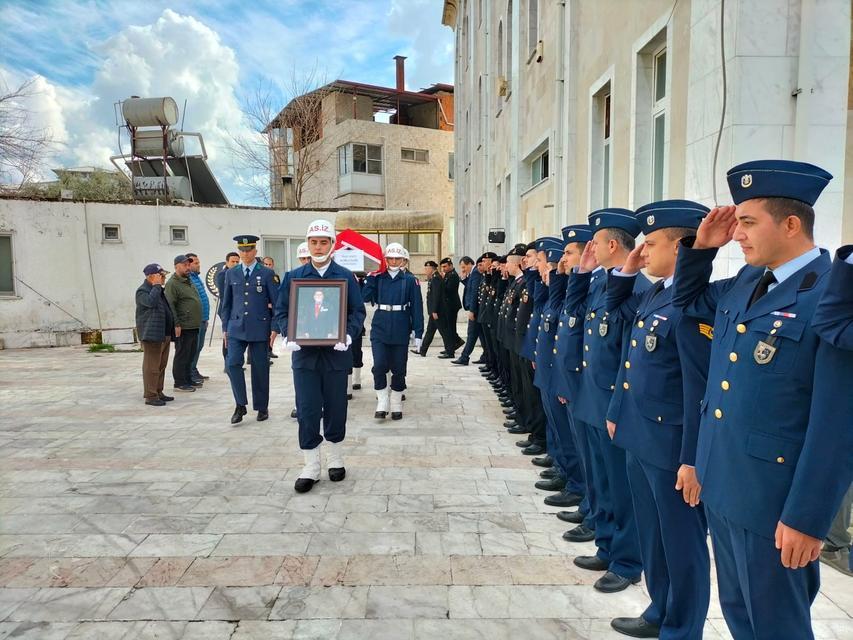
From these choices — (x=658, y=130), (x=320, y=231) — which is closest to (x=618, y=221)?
(x=320, y=231)

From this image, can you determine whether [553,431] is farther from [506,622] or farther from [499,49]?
[499,49]

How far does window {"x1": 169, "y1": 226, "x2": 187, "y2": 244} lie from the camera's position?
53.1 ft

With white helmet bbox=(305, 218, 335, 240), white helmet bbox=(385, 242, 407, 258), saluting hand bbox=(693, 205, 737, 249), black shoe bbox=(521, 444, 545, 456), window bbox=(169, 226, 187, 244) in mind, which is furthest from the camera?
window bbox=(169, 226, 187, 244)

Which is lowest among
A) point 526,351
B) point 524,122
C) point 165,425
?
point 165,425

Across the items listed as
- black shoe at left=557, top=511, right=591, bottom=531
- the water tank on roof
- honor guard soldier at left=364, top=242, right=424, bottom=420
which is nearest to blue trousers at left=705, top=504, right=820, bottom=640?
black shoe at left=557, top=511, right=591, bottom=531

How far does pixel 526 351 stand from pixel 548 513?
1854 mm

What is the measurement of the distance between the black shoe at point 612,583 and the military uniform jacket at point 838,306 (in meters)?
2.11

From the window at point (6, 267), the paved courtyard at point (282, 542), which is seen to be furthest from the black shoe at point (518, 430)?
the window at point (6, 267)

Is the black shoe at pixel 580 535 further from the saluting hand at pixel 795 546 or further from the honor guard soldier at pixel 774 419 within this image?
the saluting hand at pixel 795 546

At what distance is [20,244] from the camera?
579 inches

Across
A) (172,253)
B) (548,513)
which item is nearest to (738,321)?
(548,513)

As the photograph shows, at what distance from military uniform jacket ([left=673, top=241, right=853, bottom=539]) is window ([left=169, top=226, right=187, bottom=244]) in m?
16.2

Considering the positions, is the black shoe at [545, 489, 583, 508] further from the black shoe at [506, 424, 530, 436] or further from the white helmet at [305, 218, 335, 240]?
the white helmet at [305, 218, 335, 240]

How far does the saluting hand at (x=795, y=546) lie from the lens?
173cm
